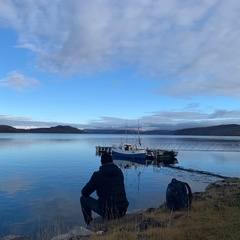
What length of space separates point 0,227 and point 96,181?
24.6 feet

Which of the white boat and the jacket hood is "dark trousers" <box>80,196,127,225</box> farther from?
the white boat

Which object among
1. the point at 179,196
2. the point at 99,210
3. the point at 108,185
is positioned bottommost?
the point at 99,210

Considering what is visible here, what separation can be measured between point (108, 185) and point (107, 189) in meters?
0.13

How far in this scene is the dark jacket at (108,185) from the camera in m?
8.30

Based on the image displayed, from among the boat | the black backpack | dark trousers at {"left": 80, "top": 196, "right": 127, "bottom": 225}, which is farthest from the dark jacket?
the boat

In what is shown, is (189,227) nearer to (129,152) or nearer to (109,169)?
(109,169)

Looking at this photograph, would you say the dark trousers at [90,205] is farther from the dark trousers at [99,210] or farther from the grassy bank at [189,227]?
the grassy bank at [189,227]

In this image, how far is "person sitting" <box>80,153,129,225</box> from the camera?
27.2ft

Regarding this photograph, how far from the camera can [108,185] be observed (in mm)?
8375

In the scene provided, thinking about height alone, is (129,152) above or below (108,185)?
below

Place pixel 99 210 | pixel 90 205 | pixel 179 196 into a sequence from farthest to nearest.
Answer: pixel 179 196
pixel 90 205
pixel 99 210

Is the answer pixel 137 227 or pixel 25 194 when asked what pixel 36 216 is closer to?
pixel 25 194

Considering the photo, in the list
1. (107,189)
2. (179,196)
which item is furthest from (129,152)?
(107,189)

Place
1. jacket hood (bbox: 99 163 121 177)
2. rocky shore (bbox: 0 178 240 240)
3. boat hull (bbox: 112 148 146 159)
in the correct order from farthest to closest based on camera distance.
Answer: boat hull (bbox: 112 148 146 159), jacket hood (bbox: 99 163 121 177), rocky shore (bbox: 0 178 240 240)
